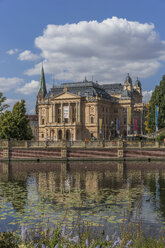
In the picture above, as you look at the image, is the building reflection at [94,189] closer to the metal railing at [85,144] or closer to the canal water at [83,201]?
the canal water at [83,201]

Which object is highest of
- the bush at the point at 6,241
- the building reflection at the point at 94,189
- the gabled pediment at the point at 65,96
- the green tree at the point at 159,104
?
the gabled pediment at the point at 65,96

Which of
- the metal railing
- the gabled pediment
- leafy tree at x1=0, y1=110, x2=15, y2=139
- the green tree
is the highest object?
the gabled pediment

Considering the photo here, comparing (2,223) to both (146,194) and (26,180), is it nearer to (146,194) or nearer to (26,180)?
(146,194)

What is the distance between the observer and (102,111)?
150 meters

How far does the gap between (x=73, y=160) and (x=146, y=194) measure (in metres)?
37.5

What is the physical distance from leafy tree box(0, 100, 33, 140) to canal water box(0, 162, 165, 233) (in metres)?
45.8

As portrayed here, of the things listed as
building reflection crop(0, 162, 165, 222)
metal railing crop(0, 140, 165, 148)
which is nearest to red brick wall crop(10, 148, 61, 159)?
metal railing crop(0, 140, 165, 148)

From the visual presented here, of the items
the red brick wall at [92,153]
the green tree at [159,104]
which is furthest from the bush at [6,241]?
the green tree at [159,104]

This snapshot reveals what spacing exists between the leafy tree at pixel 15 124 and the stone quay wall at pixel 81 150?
53.8 ft

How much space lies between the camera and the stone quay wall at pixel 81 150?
64.9 metres

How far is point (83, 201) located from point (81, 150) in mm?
40820

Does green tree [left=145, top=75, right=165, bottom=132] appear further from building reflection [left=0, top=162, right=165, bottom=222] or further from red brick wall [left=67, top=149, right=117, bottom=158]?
building reflection [left=0, top=162, right=165, bottom=222]

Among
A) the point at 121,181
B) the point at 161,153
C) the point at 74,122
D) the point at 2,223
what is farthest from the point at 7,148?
the point at 74,122

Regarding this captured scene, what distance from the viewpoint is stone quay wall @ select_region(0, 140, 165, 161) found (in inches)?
2557
